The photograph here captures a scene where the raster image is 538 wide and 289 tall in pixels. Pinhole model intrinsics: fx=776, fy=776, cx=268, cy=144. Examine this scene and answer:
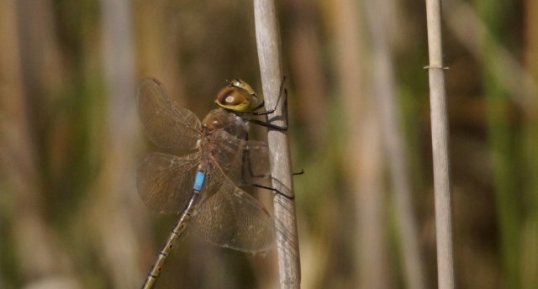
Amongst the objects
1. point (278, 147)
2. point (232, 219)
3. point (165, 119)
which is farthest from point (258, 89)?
point (278, 147)

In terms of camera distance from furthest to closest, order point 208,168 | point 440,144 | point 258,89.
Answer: point 258,89
point 208,168
point 440,144

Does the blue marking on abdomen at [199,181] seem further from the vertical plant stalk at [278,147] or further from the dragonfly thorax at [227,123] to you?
the vertical plant stalk at [278,147]


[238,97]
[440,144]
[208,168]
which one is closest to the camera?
[440,144]

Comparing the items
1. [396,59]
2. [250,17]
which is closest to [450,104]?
[396,59]

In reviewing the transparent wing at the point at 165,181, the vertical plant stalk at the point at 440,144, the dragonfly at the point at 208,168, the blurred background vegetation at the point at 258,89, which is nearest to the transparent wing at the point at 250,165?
the dragonfly at the point at 208,168

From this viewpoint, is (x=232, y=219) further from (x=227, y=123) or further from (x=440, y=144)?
(x=440, y=144)

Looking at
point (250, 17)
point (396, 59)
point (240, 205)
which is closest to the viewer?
point (240, 205)

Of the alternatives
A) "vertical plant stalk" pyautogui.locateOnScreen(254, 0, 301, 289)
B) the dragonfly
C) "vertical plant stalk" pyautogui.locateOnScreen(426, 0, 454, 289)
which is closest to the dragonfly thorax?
the dragonfly

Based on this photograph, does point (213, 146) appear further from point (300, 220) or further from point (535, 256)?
point (535, 256)
